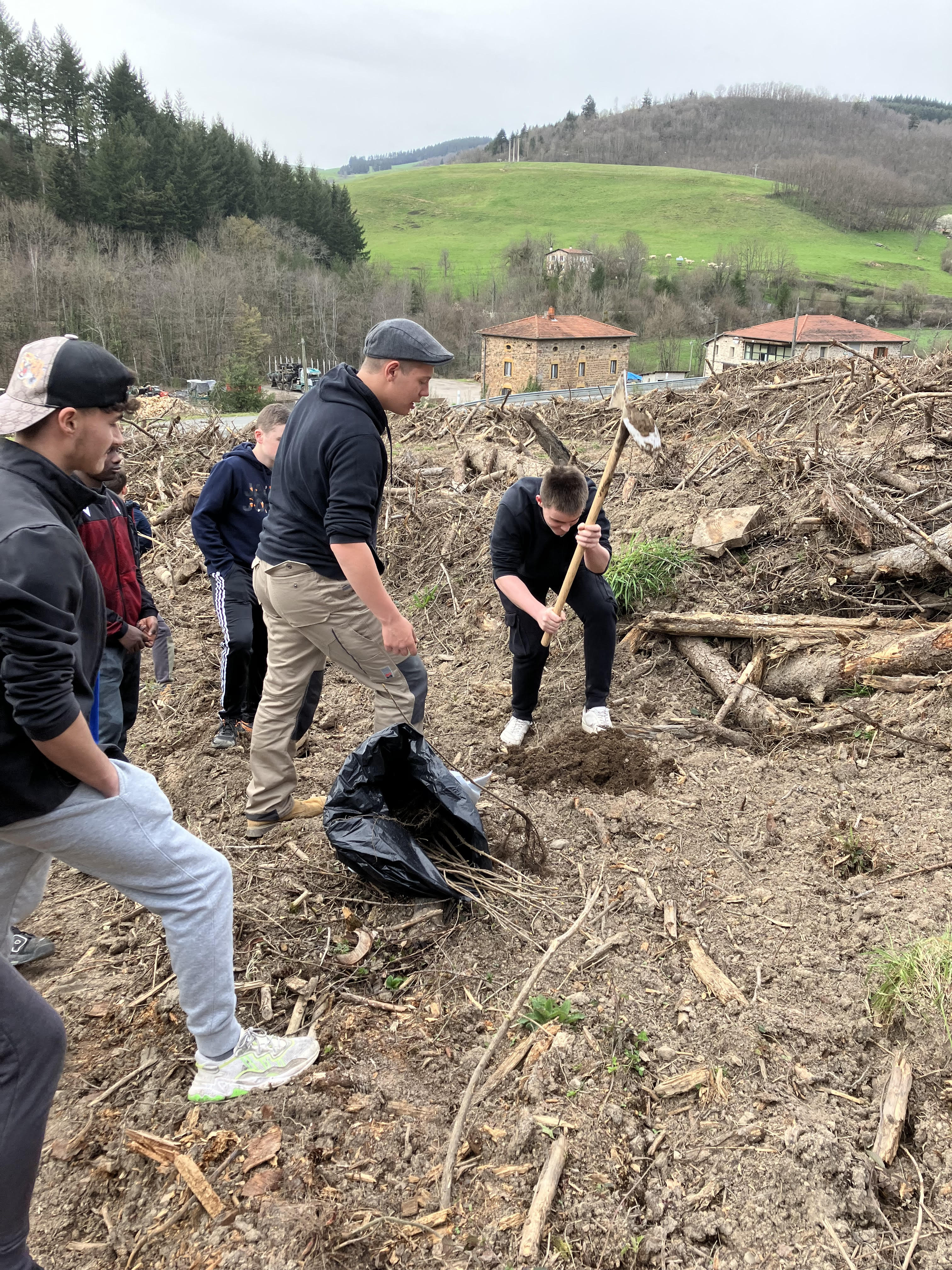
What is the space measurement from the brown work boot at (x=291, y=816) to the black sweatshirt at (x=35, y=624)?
1.83 meters

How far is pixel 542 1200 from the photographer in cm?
192

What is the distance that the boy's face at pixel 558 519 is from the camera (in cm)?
402

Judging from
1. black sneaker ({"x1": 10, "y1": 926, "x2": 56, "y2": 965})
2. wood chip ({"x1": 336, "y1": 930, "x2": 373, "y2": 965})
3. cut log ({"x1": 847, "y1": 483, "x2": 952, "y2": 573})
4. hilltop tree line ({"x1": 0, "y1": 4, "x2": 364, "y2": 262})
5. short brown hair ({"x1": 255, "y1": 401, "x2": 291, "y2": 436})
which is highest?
hilltop tree line ({"x1": 0, "y1": 4, "x2": 364, "y2": 262})

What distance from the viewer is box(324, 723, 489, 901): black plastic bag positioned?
284 cm

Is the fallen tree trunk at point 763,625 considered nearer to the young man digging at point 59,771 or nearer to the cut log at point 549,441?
the cut log at point 549,441

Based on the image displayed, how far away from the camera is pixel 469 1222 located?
1.92 meters

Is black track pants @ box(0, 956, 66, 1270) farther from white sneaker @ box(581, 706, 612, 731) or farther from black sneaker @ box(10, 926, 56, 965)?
white sneaker @ box(581, 706, 612, 731)

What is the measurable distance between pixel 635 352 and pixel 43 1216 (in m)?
58.2

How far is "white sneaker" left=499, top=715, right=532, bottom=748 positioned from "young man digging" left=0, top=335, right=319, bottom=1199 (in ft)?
8.51

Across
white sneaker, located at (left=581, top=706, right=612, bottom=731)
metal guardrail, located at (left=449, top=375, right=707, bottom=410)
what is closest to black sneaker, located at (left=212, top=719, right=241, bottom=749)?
white sneaker, located at (left=581, top=706, right=612, bottom=731)

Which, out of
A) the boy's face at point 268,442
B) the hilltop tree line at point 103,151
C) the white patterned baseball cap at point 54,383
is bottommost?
the boy's face at point 268,442

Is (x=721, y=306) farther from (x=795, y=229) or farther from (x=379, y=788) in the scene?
(x=379, y=788)

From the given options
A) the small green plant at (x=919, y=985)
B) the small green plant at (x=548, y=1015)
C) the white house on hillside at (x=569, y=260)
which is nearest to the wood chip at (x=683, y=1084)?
the small green plant at (x=548, y=1015)

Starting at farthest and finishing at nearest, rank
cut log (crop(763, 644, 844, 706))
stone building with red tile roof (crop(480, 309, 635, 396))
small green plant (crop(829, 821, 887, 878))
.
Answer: stone building with red tile roof (crop(480, 309, 635, 396)) < cut log (crop(763, 644, 844, 706)) < small green plant (crop(829, 821, 887, 878))
